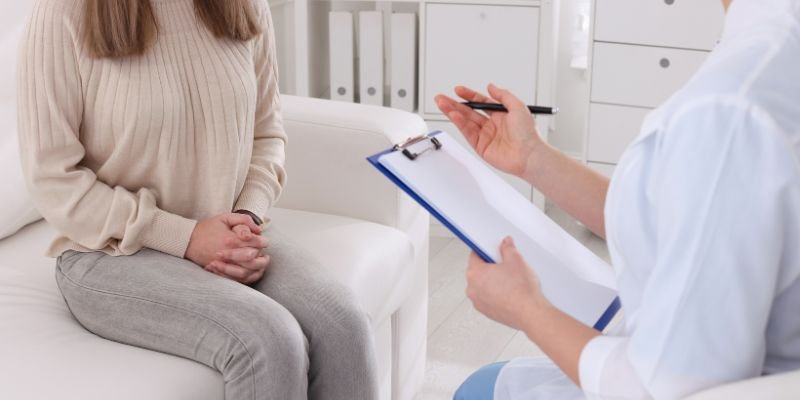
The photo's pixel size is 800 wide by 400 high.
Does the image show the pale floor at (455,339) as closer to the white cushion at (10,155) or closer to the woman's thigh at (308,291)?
the woman's thigh at (308,291)

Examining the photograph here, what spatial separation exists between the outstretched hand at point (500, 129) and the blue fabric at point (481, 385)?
25cm

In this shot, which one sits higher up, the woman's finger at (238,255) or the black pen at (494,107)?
the black pen at (494,107)

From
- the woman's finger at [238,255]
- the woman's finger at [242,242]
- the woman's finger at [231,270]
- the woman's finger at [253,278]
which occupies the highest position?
the woman's finger at [242,242]

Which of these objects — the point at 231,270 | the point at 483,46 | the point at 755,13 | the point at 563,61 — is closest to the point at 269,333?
the point at 231,270

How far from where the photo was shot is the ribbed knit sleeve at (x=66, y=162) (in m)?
1.42

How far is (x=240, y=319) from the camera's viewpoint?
53.4 inches

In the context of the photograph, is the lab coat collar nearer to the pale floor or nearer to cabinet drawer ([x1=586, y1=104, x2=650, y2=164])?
the pale floor

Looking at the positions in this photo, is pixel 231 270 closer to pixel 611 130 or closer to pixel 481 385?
pixel 481 385

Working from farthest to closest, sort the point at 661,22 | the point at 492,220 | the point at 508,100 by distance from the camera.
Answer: the point at 661,22, the point at 508,100, the point at 492,220

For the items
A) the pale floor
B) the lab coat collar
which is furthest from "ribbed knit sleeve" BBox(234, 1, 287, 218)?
the lab coat collar

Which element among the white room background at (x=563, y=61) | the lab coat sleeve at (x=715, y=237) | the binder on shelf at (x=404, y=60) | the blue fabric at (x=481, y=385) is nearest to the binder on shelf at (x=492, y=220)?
the blue fabric at (x=481, y=385)

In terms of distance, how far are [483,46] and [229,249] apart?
1.57 metres

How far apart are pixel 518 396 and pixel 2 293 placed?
81 cm

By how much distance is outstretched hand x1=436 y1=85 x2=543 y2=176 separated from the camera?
1269 mm
